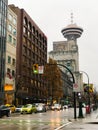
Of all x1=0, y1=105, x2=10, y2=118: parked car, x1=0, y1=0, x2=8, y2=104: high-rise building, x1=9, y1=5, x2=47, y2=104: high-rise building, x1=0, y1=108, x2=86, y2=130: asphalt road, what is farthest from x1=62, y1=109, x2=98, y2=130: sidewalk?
x1=9, y1=5, x2=47, y2=104: high-rise building

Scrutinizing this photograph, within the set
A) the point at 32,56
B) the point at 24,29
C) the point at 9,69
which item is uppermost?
the point at 24,29

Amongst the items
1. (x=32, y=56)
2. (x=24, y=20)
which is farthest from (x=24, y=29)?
(x=32, y=56)

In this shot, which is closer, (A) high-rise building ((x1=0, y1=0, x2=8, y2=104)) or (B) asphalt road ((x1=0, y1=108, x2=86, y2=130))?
(B) asphalt road ((x1=0, y1=108, x2=86, y2=130))

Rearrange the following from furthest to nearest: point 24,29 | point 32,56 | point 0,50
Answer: point 32,56 < point 24,29 < point 0,50

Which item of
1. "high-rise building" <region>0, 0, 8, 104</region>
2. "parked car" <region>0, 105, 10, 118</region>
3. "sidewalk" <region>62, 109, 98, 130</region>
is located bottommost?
"sidewalk" <region>62, 109, 98, 130</region>

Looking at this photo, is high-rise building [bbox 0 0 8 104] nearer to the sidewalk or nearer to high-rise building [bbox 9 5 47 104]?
high-rise building [bbox 9 5 47 104]

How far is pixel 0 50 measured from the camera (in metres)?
80.2

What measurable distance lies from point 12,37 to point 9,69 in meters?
9.83

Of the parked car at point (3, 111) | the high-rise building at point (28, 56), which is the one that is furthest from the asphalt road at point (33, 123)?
the high-rise building at point (28, 56)

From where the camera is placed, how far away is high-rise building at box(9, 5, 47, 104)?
9838cm

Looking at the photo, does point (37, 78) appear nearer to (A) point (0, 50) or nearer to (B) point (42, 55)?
(B) point (42, 55)

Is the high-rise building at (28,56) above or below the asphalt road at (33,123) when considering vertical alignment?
above

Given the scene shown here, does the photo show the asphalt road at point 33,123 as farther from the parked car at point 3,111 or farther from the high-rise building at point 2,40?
the high-rise building at point 2,40

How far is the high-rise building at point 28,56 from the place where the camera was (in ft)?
323
